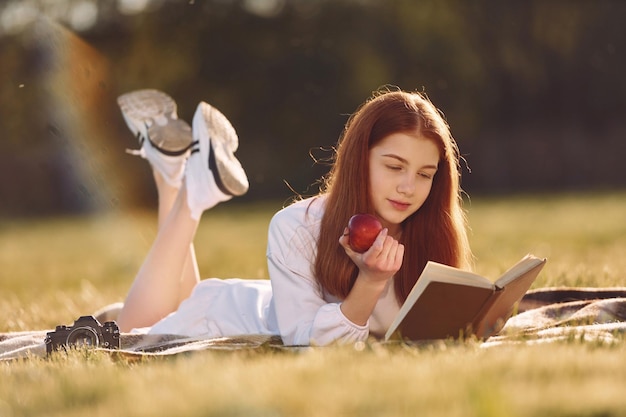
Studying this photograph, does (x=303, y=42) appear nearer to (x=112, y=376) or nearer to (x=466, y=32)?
(x=466, y=32)

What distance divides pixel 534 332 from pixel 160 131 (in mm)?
2397

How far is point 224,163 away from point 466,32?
22.8m

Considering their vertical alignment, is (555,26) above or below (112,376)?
above

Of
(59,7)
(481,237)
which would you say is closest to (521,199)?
(481,237)

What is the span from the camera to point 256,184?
25359 mm

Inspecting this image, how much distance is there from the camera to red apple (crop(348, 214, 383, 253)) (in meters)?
3.09

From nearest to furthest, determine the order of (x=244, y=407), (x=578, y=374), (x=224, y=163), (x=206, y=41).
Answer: (x=244, y=407) → (x=578, y=374) → (x=224, y=163) → (x=206, y=41)

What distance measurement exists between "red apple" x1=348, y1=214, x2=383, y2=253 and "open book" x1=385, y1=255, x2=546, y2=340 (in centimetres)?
20

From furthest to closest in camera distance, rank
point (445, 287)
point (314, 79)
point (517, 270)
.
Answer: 1. point (314, 79)
2. point (517, 270)
3. point (445, 287)

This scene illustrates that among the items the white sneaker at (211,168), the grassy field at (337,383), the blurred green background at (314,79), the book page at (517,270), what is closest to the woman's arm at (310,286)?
the grassy field at (337,383)

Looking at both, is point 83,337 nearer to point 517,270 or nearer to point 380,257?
point 380,257

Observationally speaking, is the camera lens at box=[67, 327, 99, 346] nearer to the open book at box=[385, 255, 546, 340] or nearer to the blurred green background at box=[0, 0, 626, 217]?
the open book at box=[385, 255, 546, 340]

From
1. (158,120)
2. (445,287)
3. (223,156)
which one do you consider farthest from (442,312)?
(158,120)

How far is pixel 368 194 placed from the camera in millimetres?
3516
